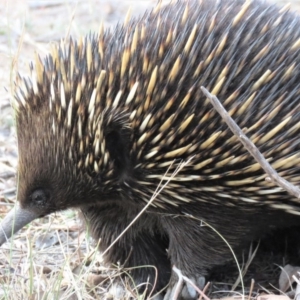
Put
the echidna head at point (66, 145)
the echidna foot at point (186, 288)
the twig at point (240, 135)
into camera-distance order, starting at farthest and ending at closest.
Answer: the echidna foot at point (186, 288) < the echidna head at point (66, 145) < the twig at point (240, 135)

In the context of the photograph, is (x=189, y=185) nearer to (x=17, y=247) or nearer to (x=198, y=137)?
(x=198, y=137)

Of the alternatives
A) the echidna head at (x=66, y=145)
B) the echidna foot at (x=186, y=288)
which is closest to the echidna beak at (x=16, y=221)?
the echidna head at (x=66, y=145)

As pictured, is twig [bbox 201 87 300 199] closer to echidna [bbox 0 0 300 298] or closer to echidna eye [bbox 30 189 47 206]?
echidna [bbox 0 0 300 298]

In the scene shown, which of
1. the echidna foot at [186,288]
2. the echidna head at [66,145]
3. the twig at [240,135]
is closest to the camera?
the twig at [240,135]

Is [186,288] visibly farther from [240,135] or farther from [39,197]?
[240,135]

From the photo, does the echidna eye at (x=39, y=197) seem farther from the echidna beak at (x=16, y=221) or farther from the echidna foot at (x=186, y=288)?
the echidna foot at (x=186, y=288)

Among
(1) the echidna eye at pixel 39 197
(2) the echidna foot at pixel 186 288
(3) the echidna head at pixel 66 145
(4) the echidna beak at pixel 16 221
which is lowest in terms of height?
(2) the echidna foot at pixel 186 288

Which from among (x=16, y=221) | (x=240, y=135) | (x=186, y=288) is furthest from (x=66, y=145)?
(x=240, y=135)

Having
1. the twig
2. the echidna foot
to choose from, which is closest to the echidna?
the echidna foot
